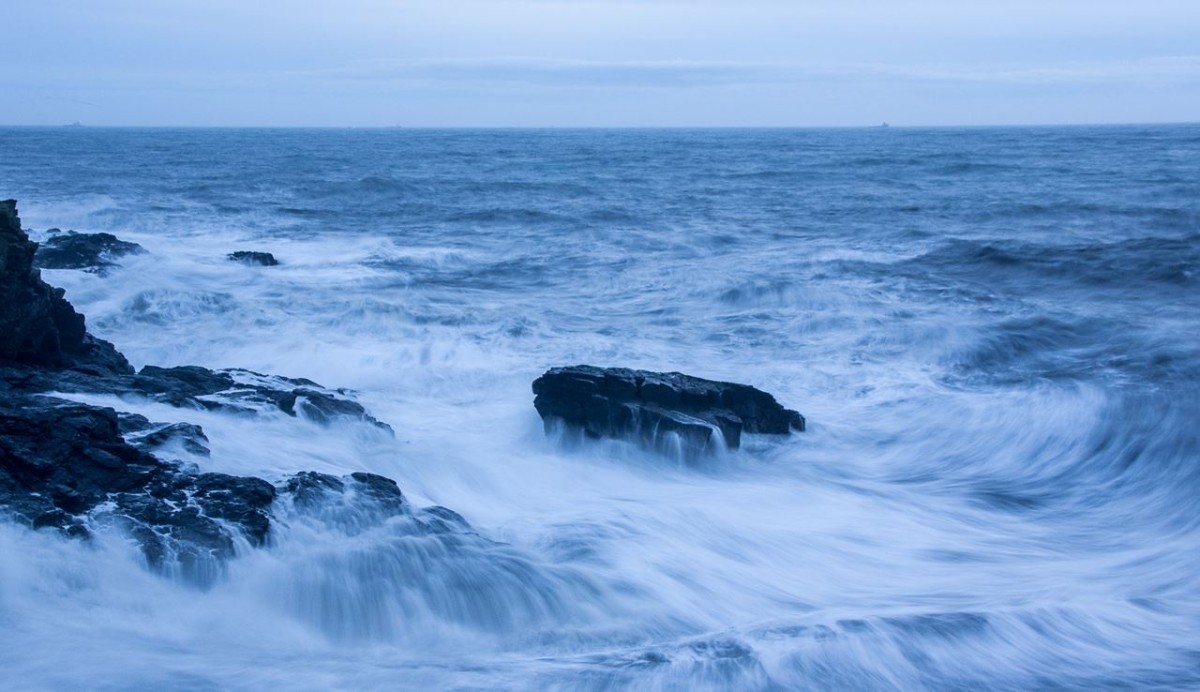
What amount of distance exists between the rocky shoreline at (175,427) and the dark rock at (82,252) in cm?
765

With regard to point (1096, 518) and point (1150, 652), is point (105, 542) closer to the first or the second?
point (1150, 652)

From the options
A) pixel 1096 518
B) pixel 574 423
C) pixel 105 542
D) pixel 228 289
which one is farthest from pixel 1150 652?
pixel 228 289

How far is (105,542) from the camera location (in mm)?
5242

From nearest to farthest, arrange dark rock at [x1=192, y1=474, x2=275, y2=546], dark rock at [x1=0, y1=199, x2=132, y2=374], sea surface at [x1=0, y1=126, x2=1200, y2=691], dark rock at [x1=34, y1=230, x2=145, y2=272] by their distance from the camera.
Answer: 1. sea surface at [x1=0, y1=126, x2=1200, y2=691]
2. dark rock at [x1=192, y1=474, x2=275, y2=546]
3. dark rock at [x1=0, y1=199, x2=132, y2=374]
4. dark rock at [x1=34, y1=230, x2=145, y2=272]

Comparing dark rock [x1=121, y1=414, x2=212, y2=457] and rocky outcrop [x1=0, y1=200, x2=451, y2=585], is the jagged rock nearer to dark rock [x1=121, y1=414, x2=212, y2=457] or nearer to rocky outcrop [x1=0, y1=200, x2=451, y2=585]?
rocky outcrop [x1=0, y1=200, x2=451, y2=585]

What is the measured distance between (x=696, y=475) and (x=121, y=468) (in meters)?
4.20

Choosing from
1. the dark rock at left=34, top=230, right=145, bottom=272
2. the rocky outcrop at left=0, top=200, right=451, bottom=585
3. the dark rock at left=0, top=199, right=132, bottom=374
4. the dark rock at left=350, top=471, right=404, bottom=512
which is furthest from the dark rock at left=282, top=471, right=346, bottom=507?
the dark rock at left=34, top=230, right=145, bottom=272

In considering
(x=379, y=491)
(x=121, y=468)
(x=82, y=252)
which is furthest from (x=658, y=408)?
(x=82, y=252)

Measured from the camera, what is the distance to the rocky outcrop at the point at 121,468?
5.37 metres

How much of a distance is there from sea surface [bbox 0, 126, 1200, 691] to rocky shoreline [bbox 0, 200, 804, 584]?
0.18 m

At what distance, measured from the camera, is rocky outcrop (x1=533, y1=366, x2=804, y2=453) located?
330 inches

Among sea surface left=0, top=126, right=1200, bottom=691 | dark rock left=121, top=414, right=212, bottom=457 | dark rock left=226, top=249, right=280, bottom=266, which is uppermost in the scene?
dark rock left=226, top=249, right=280, bottom=266

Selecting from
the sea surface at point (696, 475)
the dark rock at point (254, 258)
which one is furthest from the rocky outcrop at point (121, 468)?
the dark rock at point (254, 258)

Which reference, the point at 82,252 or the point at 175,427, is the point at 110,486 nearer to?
the point at 175,427
